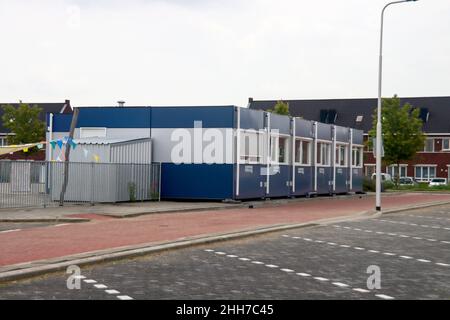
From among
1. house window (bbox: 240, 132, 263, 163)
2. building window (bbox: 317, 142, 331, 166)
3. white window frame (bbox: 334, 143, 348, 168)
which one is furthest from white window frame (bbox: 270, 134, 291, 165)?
white window frame (bbox: 334, 143, 348, 168)

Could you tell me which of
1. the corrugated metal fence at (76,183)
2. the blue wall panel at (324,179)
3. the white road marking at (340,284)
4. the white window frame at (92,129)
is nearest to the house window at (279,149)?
the blue wall panel at (324,179)

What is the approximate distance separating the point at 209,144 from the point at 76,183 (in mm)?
6123

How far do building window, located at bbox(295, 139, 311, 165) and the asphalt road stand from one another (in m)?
19.1

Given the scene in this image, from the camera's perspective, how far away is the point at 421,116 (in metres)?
77.8

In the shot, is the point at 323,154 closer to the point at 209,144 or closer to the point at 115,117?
the point at 209,144

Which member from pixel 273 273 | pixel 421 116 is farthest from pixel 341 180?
pixel 421 116

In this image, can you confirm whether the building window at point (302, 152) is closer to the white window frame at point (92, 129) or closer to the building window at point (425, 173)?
the white window frame at point (92, 129)

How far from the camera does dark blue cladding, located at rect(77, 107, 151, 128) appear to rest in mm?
29328

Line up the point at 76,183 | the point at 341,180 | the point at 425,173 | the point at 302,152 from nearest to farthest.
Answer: the point at 76,183, the point at 302,152, the point at 341,180, the point at 425,173

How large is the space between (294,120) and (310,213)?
34.5 feet

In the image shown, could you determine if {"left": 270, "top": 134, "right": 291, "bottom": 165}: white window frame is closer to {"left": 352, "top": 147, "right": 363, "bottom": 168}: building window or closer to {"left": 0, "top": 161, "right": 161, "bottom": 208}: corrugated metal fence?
{"left": 0, "top": 161, "right": 161, "bottom": 208}: corrugated metal fence

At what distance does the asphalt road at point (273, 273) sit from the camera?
8.35 m

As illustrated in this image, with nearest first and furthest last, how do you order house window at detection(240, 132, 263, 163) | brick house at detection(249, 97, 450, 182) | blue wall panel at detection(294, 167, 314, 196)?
1. house window at detection(240, 132, 263, 163)
2. blue wall panel at detection(294, 167, 314, 196)
3. brick house at detection(249, 97, 450, 182)
